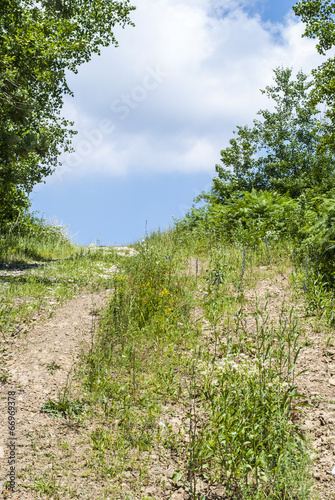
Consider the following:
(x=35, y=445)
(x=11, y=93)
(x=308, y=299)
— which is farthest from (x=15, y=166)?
(x=35, y=445)

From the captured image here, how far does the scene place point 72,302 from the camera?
9133 millimetres

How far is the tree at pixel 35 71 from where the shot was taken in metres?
12.4

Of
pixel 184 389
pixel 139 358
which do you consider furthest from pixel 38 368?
pixel 184 389

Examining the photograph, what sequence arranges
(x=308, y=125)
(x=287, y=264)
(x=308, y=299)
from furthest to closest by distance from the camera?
1. (x=308, y=125)
2. (x=287, y=264)
3. (x=308, y=299)

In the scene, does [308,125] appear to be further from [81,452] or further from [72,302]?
[81,452]

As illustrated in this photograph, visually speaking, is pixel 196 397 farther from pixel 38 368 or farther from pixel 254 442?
pixel 38 368

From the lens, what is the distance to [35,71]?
1254 cm

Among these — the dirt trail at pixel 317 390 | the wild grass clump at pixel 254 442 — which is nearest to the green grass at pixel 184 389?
the wild grass clump at pixel 254 442

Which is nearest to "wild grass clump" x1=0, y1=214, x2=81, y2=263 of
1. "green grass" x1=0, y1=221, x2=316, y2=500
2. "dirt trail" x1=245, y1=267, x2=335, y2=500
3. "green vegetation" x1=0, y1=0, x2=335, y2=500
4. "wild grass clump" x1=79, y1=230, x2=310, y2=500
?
"green vegetation" x1=0, y1=0, x2=335, y2=500

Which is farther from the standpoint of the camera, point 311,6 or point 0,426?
point 311,6

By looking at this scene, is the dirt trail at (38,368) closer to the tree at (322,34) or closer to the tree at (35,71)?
the tree at (35,71)

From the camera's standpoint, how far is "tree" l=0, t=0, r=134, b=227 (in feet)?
40.5

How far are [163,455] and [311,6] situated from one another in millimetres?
18242

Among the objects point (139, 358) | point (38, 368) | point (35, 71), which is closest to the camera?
point (38, 368)
